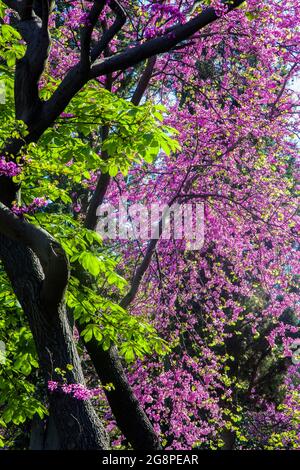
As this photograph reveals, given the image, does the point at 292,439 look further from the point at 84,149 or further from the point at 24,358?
the point at 84,149

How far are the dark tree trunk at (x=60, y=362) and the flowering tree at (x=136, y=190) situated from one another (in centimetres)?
1

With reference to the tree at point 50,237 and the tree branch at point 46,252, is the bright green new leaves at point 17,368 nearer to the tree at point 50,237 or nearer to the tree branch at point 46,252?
the tree at point 50,237

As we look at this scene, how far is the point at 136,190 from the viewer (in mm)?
12266

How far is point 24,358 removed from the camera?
7.20 m

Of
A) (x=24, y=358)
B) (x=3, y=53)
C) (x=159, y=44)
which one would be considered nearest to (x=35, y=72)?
(x=3, y=53)

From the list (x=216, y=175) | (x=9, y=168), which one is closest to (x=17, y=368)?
(x=9, y=168)

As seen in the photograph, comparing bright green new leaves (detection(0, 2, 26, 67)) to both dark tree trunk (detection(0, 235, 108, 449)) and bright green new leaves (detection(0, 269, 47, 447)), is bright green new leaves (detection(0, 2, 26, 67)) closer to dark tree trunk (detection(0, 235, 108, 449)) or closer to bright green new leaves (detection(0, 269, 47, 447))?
dark tree trunk (detection(0, 235, 108, 449))

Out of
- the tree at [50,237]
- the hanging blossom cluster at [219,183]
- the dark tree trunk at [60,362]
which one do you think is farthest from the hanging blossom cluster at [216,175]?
the dark tree trunk at [60,362]

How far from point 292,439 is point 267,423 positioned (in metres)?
1.35

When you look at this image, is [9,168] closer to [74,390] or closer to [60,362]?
[60,362]

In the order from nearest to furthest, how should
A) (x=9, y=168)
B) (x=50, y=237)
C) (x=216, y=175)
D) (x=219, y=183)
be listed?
(x=50, y=237), (x=9, y=168), (x=216, y=175), (x=219, y=183)

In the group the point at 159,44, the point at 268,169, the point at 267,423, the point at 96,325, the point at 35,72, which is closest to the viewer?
the point at 159,44

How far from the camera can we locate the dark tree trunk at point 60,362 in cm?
527

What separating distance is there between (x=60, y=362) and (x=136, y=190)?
729cm
